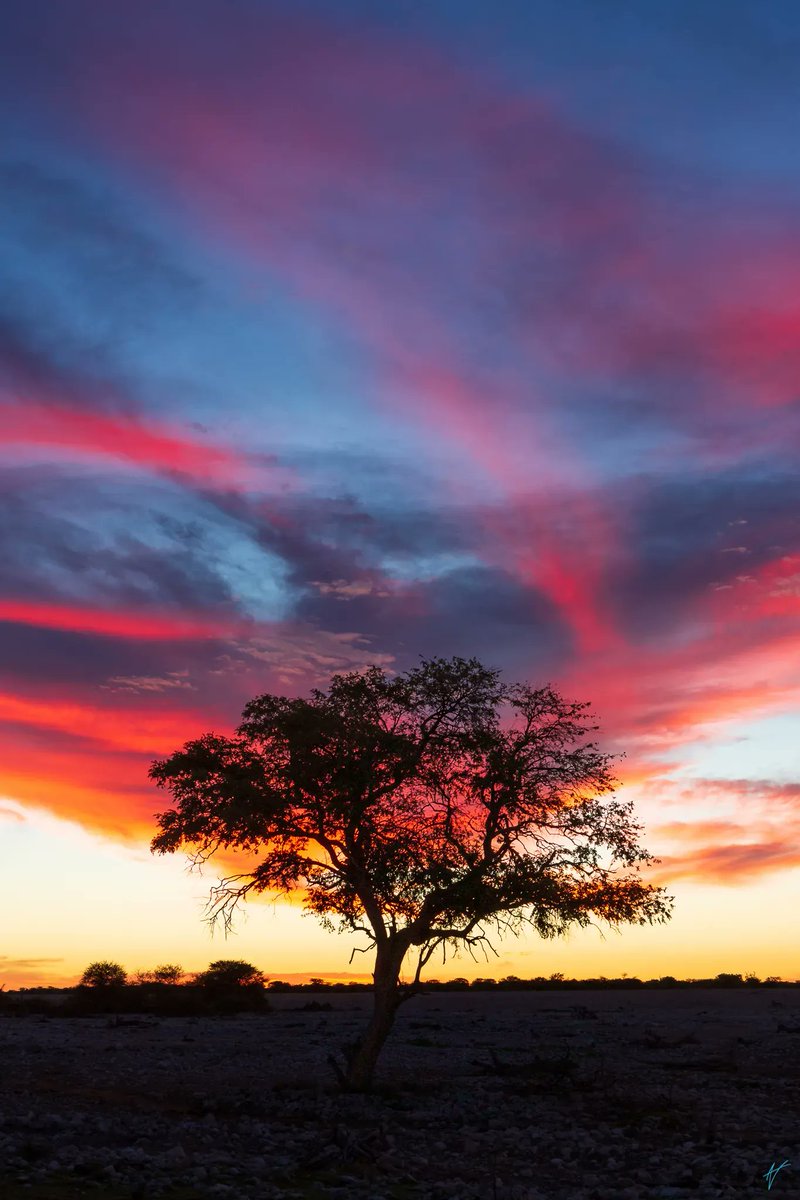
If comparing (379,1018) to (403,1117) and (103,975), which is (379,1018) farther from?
(103,975)

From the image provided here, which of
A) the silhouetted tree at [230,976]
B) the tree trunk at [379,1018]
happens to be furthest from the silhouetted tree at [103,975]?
the tree trunk at [379,1018]

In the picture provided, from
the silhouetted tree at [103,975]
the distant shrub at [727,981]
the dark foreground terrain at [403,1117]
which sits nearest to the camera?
the dark foreground terrain at [403,1117]

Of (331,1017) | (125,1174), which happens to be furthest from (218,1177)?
(331,1017)

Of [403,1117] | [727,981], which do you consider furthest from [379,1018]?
[727,981]

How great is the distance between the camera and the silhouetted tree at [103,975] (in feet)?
257

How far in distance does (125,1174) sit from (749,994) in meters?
88.8

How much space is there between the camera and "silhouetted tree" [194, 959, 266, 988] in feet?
260

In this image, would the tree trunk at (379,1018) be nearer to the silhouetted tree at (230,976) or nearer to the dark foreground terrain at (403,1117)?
the dark foreground terrain at (403,1117)

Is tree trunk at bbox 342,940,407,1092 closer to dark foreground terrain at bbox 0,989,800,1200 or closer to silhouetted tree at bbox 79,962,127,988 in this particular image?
dark foreground terrain at bbox 0,989,800,1200

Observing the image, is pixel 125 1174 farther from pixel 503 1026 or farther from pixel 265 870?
pixel 503 1026

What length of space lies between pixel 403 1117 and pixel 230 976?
54.5m

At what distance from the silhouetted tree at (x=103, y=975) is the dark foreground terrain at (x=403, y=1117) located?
828 inches

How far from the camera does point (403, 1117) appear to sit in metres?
29.2

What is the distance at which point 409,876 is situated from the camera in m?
34.7
